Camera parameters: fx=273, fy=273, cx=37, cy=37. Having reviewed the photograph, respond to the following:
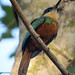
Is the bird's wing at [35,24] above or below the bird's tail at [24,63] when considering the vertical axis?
above

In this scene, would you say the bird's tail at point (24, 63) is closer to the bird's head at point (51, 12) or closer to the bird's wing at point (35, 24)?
the bird's wing at point (35, 24)

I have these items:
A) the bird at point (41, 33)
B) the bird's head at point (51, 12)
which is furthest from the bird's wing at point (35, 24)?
the bird's head at point (51, 12)

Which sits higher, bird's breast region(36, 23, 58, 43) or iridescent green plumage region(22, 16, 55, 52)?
iridescent green plumage region(22, 16, 55, 52)

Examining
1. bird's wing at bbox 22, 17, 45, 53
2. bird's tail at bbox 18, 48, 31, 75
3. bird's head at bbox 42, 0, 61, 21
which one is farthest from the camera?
bird's head at bbox 42, 0, 61, 21

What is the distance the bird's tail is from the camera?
238 centimetres

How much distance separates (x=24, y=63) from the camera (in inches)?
98.0

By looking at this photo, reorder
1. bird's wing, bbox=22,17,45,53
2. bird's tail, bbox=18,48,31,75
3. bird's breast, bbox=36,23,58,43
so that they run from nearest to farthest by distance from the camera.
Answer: bird's tail, bbox=18,48,31,75, bird's wing, bbox=22,17,45,53, bird's breast, bbox=36,23,58,43

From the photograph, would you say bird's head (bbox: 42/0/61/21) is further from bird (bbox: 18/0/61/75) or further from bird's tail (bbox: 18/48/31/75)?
bird's tail (bbox: 18/48/31/75)

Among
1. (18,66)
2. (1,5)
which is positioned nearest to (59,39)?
(18,66)

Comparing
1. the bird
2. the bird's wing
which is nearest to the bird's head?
the bird

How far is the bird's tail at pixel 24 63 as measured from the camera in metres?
2.38

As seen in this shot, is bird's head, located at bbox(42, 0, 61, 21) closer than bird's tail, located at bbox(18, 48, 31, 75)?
No

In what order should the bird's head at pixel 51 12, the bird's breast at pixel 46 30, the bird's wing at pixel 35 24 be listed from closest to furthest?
the bird's wing at pixel 35 24 → the bird's breast at pixel 46 30 → the bird's head at pixel 51 12

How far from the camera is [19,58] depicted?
Answer: 2.62 m
